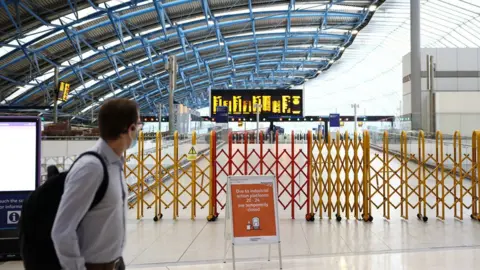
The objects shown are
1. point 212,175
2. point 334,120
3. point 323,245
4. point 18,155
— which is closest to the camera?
point 18,155

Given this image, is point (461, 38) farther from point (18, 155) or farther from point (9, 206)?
point (9, 206)

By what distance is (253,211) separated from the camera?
17.6ft

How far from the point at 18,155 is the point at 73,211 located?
3.55 m

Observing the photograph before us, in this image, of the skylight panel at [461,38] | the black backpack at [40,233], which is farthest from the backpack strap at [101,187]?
the skylight panel at [461,38]

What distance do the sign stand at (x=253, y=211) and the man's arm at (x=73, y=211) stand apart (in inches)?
130

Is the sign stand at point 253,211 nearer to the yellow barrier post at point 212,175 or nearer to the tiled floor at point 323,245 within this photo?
the tiled floor at point 323,245

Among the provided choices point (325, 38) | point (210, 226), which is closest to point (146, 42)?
point (325, 38)

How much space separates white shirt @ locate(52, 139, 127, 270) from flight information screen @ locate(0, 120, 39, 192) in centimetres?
335

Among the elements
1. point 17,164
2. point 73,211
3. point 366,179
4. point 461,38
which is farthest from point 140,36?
point 73,211

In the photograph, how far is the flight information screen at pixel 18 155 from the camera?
4.99 m

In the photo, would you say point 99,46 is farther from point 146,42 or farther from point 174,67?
point 174,67

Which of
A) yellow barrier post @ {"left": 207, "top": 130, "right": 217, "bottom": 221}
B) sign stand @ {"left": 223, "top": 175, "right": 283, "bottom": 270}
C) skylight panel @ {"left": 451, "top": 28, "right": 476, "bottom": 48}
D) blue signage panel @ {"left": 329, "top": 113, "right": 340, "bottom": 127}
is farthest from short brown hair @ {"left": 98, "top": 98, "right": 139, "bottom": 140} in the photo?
skylight panel @ {"left": 451, "top": 28, "right": 476, "bottom": 48}

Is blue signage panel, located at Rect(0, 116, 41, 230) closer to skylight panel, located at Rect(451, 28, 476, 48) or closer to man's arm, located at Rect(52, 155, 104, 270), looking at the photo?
man's arm, located at Rect(52, 155, 104, 270)

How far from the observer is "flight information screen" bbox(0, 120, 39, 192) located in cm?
499
